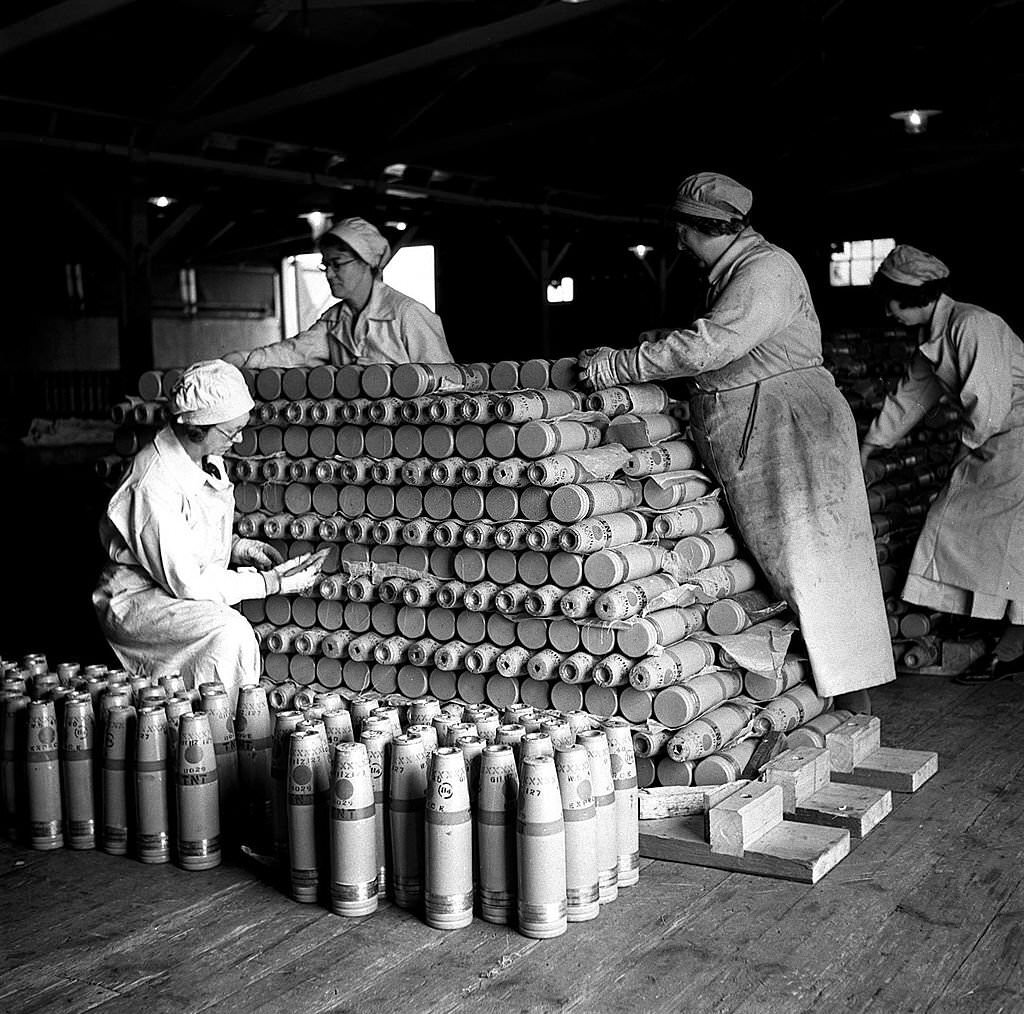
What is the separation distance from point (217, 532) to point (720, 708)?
1.98 metres

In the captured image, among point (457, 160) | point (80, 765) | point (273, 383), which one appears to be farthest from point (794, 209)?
point (80, 765)

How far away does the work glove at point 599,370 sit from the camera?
15.5ft

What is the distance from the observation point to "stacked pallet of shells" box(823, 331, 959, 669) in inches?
255

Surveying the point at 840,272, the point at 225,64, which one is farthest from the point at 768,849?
the point at 840,272

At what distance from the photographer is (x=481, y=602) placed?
4.63 metres

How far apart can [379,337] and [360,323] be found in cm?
A: 11

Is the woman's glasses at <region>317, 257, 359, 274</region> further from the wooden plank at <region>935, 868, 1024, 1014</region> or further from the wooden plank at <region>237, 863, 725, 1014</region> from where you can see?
the wooden plank at <region>935, 868, 1024, 1014</region>

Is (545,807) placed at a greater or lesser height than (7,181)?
lesser

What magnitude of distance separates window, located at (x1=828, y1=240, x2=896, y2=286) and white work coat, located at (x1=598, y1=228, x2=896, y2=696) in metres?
14.1

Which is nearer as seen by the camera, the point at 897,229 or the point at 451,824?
the point at 451,824

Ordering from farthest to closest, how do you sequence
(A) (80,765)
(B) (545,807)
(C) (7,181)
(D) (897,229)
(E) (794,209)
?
(D) (897,229) < (E) (794,209) < (C) (7,181) < (A) (80,765) < (B) (545,807)

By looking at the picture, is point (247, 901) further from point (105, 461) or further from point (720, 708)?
point (105, 461)

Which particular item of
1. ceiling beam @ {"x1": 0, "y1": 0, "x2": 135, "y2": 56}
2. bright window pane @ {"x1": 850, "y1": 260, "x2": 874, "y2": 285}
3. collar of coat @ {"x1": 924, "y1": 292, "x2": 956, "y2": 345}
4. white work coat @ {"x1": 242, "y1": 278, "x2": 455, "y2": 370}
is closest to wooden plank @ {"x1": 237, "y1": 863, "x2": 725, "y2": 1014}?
white work coat @ {"x1": 242, "y1": 278, "x2": 455, "y2": 370}

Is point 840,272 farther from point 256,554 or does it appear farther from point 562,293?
point 256,554
